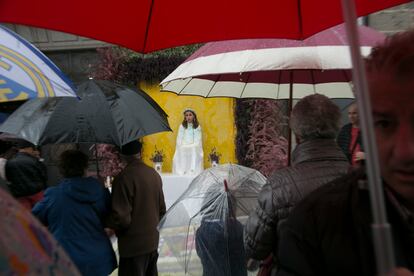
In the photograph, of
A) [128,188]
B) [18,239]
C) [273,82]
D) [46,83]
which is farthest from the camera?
[273,82]

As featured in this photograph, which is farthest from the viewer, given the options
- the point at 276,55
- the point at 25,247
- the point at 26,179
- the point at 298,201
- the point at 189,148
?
the point at 189,148

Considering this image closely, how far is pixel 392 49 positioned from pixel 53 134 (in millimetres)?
2982

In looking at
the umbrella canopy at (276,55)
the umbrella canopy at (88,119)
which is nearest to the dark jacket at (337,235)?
the umbrella canopy at (276,55)

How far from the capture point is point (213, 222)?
12.6 feet

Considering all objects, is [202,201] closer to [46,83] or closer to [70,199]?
[70,199]

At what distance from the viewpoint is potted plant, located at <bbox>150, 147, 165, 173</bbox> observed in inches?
421

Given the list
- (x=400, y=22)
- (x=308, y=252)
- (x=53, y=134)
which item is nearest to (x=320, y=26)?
(x=308, y=252)

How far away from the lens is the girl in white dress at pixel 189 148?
34.2ft

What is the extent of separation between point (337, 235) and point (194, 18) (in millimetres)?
1547

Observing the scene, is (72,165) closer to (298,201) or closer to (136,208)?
(136,208)

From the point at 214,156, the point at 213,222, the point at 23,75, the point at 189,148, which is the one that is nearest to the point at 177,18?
the point at 23,75

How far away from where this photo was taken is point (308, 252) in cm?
136

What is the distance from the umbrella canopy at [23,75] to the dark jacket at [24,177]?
1542mm

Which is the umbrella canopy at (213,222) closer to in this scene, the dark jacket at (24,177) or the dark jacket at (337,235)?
the dark jacket at (24,177)
